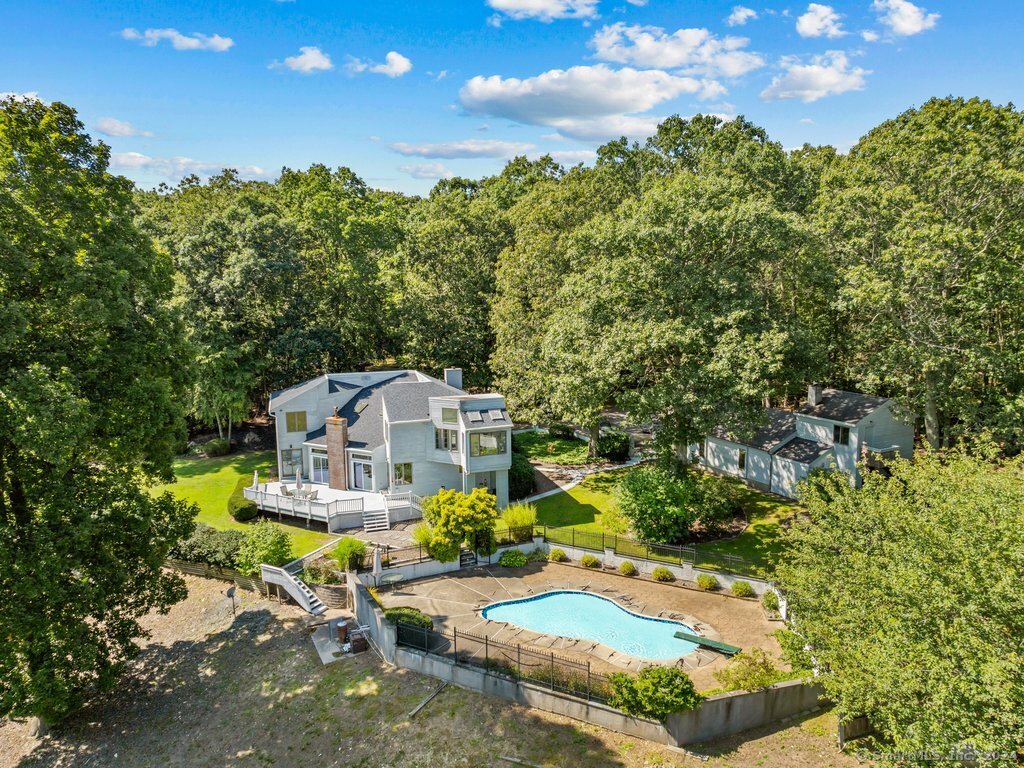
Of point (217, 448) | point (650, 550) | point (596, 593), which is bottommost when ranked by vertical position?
point (596, 593)

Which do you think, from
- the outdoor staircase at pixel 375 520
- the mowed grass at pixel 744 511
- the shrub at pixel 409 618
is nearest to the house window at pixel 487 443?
the mowed grass at pixel 744 511

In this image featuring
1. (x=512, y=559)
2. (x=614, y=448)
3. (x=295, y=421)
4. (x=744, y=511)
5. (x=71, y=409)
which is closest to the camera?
(x=71, y=409)

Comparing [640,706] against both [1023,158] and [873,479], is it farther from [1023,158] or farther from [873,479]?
[1023,158]

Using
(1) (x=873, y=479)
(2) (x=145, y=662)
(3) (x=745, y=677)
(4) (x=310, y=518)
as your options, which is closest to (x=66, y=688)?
(2) (x=145, y=662)

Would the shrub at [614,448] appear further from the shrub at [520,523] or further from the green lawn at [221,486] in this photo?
the green lawn at [221,486]

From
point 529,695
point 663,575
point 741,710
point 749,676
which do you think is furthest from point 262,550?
point 749,676

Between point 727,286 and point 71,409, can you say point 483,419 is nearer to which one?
point 727,286

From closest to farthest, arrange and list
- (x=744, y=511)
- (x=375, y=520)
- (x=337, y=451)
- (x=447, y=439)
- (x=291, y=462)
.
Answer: (x=375, y=520), (x=744, y=511), (x=447, y=439), (x=337, y=451), (x=291, y=462)

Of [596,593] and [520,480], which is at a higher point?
[520,480]
